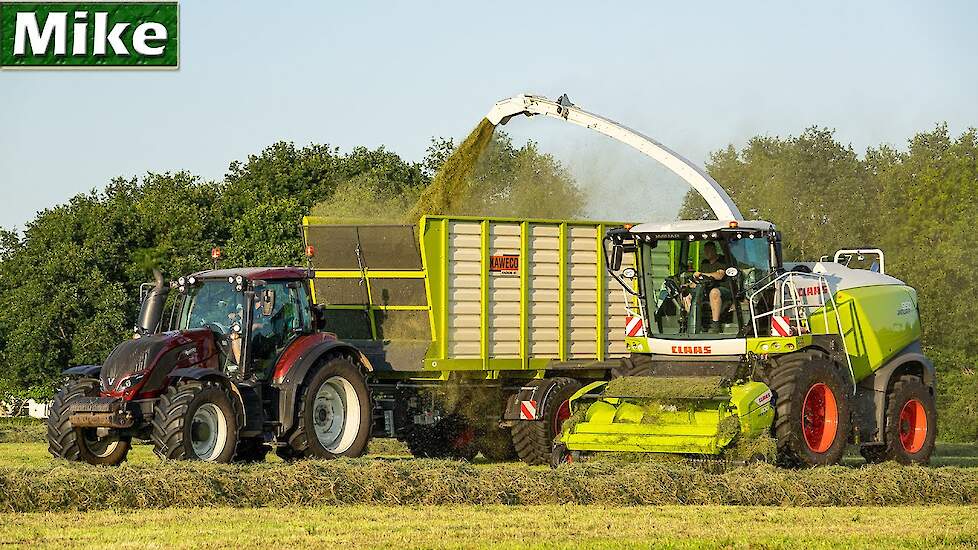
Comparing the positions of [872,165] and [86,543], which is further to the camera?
[872,165]

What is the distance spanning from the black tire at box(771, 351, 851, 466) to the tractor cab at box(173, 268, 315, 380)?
216 inches

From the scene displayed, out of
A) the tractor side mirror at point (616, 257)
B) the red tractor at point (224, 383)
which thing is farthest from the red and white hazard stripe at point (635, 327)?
the red tractor at point (224, 383)

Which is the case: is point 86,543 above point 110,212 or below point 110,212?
below

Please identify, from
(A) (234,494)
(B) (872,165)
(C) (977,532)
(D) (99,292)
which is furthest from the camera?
(B) (872,165)

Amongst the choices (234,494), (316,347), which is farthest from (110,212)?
(234,494)

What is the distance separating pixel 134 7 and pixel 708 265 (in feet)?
26.4

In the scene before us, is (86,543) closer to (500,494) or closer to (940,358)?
(500,494)

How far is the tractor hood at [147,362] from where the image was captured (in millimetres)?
15016

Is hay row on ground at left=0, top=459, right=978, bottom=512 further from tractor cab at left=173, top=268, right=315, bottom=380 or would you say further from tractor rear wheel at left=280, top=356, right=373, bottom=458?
tractor rear wheel at left=280, top=356, right=373, bottom=458

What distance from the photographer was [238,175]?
5259cm

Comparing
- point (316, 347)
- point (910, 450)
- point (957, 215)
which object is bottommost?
point (910, 450)

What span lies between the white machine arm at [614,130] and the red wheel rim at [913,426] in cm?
361

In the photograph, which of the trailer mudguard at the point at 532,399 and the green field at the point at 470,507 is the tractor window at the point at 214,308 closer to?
the green field at the point at 470,507

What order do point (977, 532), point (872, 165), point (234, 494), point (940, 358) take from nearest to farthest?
point (977, 532), point (234, 494), point (940, 358), point (872, 165)
